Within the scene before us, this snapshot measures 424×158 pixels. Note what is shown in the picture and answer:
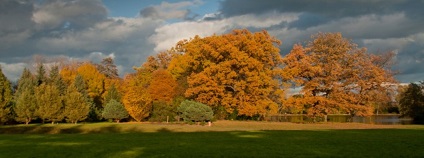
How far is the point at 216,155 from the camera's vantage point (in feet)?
49.4

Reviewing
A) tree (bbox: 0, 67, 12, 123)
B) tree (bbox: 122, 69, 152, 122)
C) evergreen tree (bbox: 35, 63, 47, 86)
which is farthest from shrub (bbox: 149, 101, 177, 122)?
evergreen tree (bbox: 35, 63, 47, 86)

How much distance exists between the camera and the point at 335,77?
5162 cm

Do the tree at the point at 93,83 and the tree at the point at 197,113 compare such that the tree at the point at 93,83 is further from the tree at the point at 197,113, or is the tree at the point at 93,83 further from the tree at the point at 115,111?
the tree at the point at 197,113

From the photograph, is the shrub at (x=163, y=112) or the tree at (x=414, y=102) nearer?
the tree at (x=414, y=102)

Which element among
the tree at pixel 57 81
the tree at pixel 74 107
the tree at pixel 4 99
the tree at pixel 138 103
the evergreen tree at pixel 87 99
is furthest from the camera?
the evergreen tree at pixel 87 99

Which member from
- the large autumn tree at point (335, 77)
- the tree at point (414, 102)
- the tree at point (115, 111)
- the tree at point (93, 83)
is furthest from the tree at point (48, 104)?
the tree at point (414, 102)

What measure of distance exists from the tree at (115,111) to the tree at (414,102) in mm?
40615

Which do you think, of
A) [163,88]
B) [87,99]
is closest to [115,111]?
[163,88]

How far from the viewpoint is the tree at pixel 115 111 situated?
200 ft

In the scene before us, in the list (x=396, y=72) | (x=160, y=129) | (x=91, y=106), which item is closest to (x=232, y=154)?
(x=160, y=129)

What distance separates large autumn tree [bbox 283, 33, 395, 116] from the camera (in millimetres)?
51281

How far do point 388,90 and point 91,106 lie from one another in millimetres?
44360

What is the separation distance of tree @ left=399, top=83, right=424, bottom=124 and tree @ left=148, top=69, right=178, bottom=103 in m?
33.3

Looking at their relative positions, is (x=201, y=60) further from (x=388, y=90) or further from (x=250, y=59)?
(x=388, y=90)
